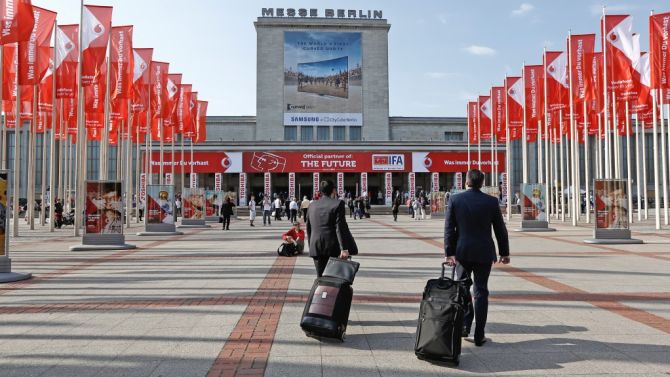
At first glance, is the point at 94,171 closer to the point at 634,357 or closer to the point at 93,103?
the point at 93,103

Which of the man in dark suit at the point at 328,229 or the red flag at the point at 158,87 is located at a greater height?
the red flag at the point at 158,87

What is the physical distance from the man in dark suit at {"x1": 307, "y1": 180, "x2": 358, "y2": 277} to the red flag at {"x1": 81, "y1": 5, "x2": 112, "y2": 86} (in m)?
14.2

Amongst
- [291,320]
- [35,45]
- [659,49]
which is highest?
[35,45]

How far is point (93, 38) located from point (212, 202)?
1879cm

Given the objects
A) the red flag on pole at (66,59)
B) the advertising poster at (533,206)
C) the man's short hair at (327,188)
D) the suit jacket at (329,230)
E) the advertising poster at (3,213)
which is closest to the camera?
the suit jacket at (329,230)

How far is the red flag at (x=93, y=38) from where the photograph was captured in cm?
1781

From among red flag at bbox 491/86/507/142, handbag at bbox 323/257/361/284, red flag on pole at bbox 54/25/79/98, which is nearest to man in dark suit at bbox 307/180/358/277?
handbag at bbox 323/257/361/284

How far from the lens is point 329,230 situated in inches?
258

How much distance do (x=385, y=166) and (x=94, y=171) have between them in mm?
34234

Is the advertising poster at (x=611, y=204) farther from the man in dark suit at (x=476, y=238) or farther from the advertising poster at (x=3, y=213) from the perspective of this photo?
the advertising poster at (x=3, y=213)

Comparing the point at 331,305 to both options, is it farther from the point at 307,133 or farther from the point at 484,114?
the point at 307,133

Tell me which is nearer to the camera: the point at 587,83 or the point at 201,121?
the point at 587,83

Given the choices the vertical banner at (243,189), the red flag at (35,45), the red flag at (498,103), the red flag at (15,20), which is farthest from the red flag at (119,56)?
the vertical banner at (243,189)

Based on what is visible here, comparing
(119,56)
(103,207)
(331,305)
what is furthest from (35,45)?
(331,305)
